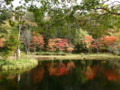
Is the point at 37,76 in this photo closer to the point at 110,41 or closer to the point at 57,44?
the point at 57,44

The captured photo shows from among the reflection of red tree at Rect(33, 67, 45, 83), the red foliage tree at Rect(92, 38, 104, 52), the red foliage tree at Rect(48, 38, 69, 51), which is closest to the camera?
the reflection of red tree at Rect(33, 67, 45, 83)

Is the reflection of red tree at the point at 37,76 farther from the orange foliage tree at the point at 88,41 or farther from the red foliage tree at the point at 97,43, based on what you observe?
the red foliage tree at the point at 97,43

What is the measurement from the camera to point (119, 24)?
4957 millimetres

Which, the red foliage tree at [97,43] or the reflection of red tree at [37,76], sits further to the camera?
the red foliage tree at [97,43]

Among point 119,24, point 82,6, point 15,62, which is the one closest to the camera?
point 82,6

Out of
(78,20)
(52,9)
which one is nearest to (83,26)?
(78,20)

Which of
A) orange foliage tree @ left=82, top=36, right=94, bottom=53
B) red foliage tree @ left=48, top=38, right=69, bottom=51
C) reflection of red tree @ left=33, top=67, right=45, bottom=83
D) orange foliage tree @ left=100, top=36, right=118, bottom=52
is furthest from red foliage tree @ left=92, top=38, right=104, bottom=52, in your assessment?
reflection of red tree @ left=33, top=67, right=45, bottom=83

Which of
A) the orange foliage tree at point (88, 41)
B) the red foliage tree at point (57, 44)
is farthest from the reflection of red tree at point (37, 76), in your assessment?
the orange foliage tree at point (88, 41)

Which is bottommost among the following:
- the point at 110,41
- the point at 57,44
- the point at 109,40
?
the point at 57,44

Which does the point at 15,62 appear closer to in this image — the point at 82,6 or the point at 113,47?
the point at 82,6

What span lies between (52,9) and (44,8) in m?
0.27

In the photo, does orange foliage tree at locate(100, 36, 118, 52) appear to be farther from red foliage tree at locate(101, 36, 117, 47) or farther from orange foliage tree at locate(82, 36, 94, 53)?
orange foliage tree at locate(82, 36, 94, 53)

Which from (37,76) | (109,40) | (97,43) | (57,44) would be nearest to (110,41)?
(109,40)

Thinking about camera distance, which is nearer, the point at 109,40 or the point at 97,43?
the point at 109,40
